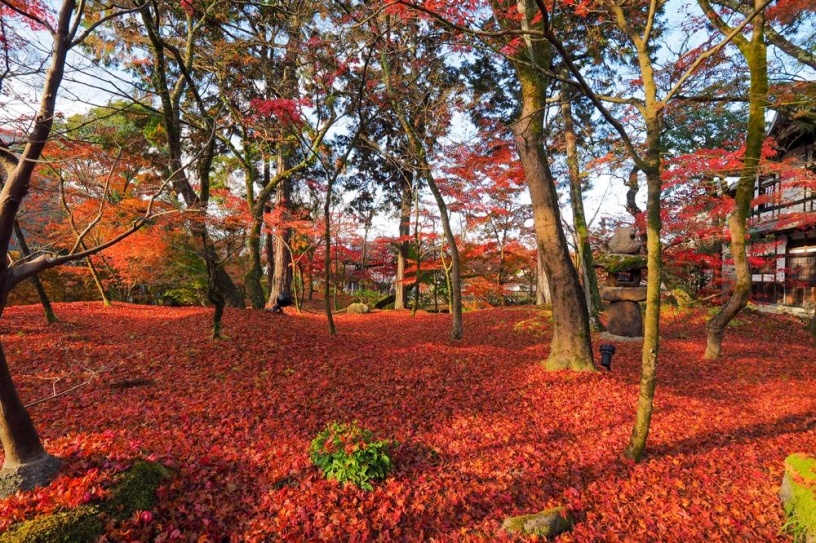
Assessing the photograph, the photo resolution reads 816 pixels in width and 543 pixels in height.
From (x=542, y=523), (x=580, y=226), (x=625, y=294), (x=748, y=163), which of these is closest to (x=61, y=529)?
(x=542, y=523)

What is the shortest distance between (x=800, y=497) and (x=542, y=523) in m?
2.21

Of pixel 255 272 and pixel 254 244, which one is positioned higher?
pixel 254 244

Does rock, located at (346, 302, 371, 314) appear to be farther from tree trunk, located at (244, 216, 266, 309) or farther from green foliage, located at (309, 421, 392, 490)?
green foliage, located at (309, 421, 392, 490)

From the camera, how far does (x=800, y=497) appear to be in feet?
10.0

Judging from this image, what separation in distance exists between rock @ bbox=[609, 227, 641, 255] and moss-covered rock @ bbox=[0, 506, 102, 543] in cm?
1108

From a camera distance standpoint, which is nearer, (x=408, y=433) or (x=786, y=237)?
(x=408, y=433)

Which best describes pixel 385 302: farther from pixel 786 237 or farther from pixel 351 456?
pixel 786 237

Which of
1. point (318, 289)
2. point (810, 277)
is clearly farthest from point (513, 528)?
point (318, 289)

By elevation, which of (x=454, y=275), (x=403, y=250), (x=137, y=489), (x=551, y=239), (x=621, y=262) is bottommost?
(x=137, y=489)

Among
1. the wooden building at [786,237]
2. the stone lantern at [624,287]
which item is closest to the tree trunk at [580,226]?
the stone lantern at [624,287]

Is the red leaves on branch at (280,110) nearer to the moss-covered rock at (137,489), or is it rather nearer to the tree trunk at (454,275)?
the tree trunk at (454,275)

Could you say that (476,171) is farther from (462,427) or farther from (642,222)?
(462,427)

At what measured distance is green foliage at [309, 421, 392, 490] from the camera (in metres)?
3.50

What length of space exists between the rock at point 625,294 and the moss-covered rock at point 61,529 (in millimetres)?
10462
